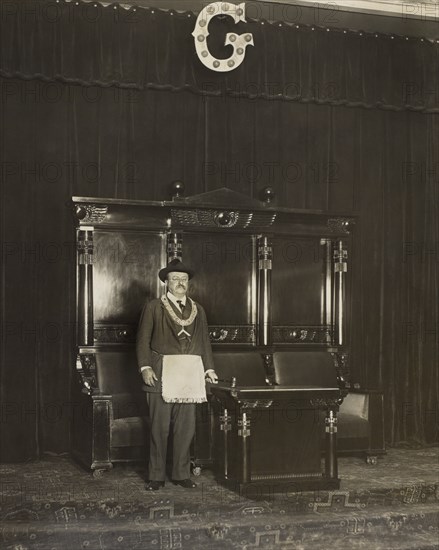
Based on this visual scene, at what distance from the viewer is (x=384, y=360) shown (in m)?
8.76

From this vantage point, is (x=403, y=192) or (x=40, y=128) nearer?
(x=40, y=128)

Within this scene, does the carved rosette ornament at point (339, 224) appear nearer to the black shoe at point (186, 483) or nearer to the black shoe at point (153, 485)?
the black shoe at point (186, 483)

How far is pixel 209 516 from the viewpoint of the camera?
552cm

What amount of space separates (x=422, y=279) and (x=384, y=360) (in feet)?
3.08

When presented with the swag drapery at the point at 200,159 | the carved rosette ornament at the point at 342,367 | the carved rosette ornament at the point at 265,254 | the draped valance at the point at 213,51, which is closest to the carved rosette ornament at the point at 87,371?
the swag drapery at the point at 200,159

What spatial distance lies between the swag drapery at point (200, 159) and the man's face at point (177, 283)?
5.39 feet

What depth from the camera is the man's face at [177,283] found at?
650cm

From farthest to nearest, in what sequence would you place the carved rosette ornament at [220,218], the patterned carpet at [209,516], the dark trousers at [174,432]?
1. the carved rosette ornament at [220,218]
2. the dark trousers at [174,432]
3. the patterned carpet at [209,516]

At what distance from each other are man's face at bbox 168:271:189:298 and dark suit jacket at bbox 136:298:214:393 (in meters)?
0.10

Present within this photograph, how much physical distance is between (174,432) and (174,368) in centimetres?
48

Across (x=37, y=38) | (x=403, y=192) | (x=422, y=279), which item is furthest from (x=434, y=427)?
(x=37, y=38)

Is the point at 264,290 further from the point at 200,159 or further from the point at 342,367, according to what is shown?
the point at 200,159

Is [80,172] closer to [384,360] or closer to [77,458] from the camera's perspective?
[77,458]

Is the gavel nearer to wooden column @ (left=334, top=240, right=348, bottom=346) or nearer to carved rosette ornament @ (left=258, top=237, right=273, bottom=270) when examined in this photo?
carved rosette ornament @ (left=258, top=237, right=273, bottom=270)
